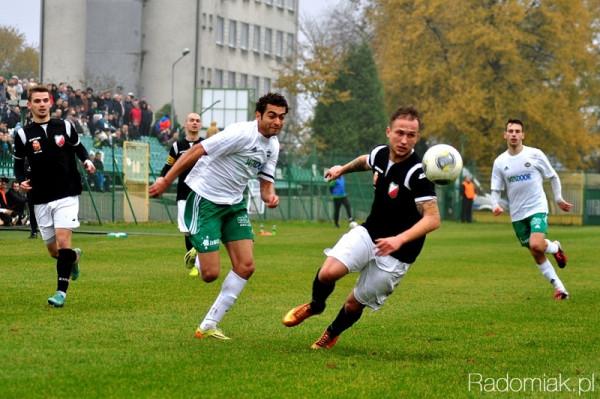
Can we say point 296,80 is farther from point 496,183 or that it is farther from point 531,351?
point 531,351

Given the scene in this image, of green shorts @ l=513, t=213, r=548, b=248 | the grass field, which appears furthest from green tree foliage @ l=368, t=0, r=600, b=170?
green shorts @ l=513, t=213, r=548, b=248

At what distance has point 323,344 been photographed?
420 inches

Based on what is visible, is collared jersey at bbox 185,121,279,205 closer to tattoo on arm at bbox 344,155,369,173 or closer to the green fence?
tattoo on arm at bbox 344,155,369,173

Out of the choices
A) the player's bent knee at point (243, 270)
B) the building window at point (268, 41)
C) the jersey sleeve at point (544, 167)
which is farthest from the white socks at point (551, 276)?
the building window at point (268, 41)

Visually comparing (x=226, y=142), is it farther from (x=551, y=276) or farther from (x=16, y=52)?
(x=16, y=52)

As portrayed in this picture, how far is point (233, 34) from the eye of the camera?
89.1 m

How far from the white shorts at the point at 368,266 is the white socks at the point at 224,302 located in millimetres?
1174

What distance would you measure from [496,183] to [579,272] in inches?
185

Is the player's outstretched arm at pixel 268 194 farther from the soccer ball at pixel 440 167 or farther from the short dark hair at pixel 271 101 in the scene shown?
the soccer ball at pixel 440 167

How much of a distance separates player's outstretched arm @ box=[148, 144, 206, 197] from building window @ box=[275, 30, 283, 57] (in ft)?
275

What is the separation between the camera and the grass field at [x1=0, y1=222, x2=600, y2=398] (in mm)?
8641

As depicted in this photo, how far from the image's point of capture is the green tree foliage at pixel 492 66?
68375 millimetres

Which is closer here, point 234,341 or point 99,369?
point 99,369

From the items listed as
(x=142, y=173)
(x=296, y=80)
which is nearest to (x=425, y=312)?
(x=142, y=173)
